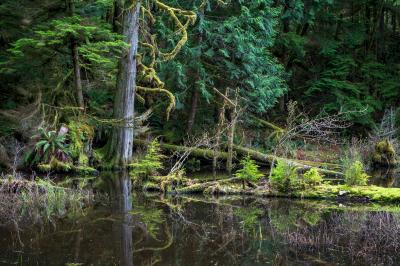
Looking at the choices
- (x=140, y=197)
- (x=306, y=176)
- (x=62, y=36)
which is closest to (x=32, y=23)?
(x=62, y=36)

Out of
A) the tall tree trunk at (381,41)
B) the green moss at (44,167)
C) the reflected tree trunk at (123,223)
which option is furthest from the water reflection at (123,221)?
the tall tree trunk at (381,41)

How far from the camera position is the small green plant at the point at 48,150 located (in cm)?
1586

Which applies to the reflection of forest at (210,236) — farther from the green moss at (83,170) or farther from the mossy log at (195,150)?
the mossy log at (195,150)

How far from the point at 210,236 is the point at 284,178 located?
452 cm

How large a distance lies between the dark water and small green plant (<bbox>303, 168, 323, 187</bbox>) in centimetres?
134

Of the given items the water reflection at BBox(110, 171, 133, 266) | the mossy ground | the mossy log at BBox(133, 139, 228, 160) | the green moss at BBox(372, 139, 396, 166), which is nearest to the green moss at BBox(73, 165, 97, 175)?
the water reflection at BBox(110, 171, 133, 266)

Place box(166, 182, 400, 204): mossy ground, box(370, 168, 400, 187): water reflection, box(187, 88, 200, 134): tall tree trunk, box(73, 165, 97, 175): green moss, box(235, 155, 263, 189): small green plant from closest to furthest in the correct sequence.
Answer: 1. box(166, 182, 400, 204): mossy ground
2. box(235, 155, 263, 189): small green plant
3. box(370, 168, 400, 187): water reflection
4. box(73, 165, 97, 175): green moss
5. box(187, 88, 200, 134): tall tree trunk

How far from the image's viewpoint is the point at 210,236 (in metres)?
7.82

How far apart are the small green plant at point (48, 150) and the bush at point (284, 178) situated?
24.9 ft

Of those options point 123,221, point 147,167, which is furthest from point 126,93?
point 123,221

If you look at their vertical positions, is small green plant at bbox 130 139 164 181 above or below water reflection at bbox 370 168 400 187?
above

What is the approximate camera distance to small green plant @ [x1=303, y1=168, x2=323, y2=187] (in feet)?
38.8

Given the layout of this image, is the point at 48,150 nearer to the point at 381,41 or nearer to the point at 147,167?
the point at 147,167

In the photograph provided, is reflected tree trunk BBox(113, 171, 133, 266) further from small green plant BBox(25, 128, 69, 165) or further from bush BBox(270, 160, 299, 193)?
bush BBox(270, 160, 299, 193)
